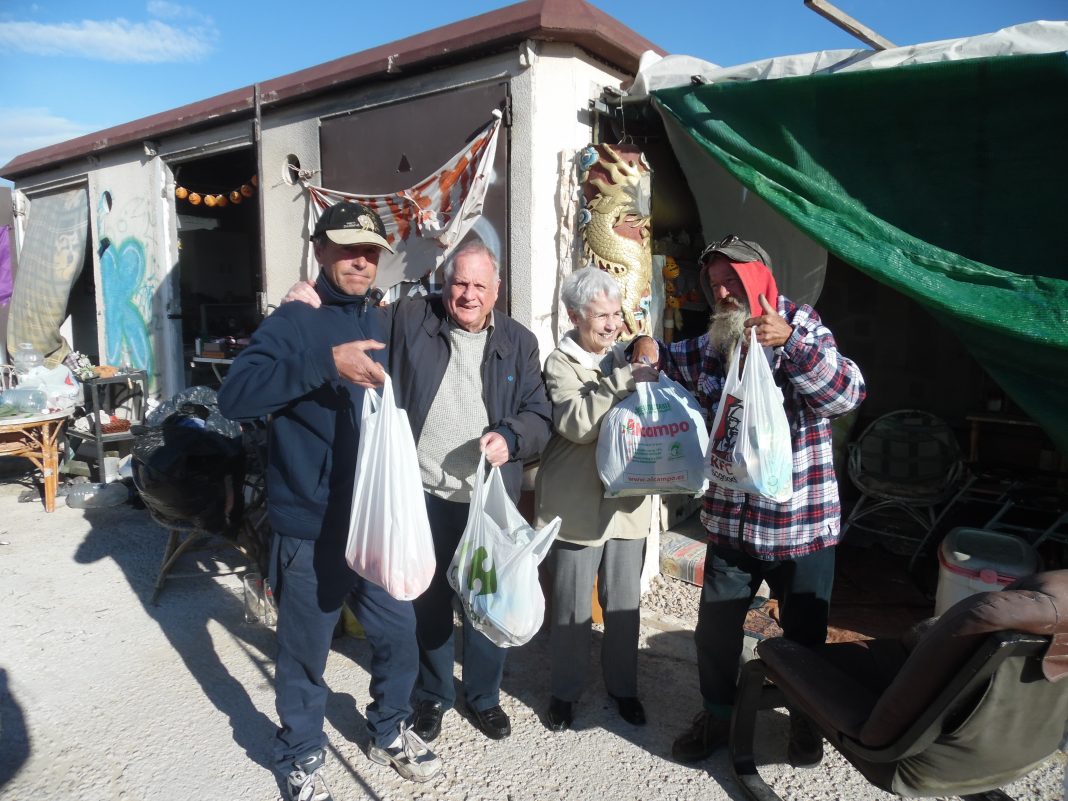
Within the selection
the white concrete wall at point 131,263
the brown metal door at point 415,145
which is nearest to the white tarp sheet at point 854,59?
the brown metal door at point 415,145

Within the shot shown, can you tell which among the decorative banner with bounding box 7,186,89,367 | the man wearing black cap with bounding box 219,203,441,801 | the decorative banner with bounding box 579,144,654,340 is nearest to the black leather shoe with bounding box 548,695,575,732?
the man wearing black cap with bounding box 219,203,441,801

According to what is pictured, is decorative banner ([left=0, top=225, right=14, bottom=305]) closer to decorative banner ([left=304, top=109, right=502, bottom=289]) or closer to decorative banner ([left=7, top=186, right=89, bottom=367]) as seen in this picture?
decorative banner ([left=7, top=186, right=89, bottom=367])

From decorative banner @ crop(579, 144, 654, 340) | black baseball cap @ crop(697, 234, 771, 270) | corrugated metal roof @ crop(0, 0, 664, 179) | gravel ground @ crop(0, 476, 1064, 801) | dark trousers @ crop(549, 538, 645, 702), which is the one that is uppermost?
corrugated metal roof @ crop(0, 0, 664, 179)

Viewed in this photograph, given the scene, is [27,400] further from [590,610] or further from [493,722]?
[590,610]

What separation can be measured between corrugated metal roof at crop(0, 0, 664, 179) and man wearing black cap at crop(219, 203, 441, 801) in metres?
1.94

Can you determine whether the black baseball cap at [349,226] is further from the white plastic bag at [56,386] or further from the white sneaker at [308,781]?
the white plastic bag at [56,386]

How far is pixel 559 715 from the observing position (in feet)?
9.30

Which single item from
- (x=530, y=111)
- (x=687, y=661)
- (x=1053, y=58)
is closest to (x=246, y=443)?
(x=530, y=111)

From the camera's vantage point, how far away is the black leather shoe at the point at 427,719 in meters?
2.70

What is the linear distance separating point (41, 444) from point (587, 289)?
5.52 metres

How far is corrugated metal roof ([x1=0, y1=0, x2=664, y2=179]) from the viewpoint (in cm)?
358

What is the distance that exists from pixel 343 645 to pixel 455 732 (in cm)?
102

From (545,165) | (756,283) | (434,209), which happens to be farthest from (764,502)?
(434,209)

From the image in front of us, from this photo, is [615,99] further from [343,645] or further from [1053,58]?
[343,645]
